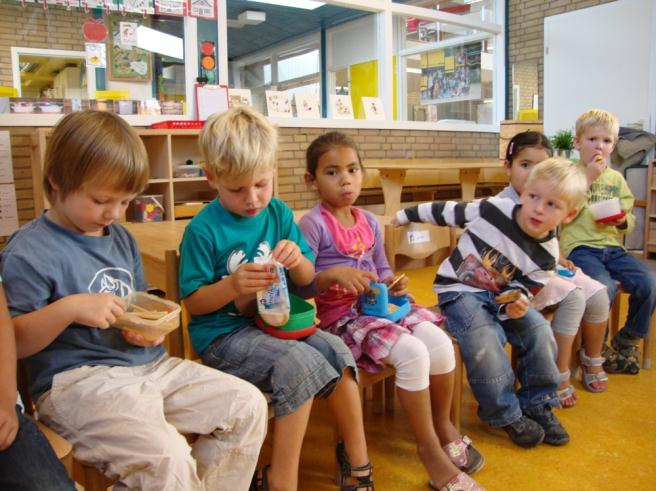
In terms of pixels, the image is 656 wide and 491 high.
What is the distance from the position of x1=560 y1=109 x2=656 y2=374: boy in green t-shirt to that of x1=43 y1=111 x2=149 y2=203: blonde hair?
2024mm

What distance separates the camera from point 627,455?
6.26 ft

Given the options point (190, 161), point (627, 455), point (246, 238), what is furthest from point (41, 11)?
point (627, 455)

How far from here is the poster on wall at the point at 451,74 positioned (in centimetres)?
769

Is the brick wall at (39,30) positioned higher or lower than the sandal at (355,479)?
higher

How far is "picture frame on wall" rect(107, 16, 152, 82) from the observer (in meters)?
5.05

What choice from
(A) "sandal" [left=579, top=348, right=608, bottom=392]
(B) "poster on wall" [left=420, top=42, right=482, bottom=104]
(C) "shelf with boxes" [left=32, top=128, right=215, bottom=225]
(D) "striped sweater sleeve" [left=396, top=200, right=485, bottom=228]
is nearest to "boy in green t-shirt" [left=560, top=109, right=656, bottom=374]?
(A) "sandal" [left=579, top=348, right=608, bottom=392]

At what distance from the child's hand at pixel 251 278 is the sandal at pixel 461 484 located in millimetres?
780

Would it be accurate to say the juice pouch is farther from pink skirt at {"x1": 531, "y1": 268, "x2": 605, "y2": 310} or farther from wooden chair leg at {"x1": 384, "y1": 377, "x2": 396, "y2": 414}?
pink skirt at {"x1": 531, "y1": 268, "x2": 605, "y2": 310}

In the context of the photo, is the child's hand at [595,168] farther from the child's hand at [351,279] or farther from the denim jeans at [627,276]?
the child's hand at [351,279]

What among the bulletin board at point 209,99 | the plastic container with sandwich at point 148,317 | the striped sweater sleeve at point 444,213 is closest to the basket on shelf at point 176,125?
the bulletin board at point 209,99

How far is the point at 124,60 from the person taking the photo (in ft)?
16.8

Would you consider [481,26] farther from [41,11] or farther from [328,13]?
[41,11]

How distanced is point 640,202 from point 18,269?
5.58 metres

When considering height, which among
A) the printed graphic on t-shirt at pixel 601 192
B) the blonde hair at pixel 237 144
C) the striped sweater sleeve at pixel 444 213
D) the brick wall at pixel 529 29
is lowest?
the striped sweater sleeve at pixel 444 213
